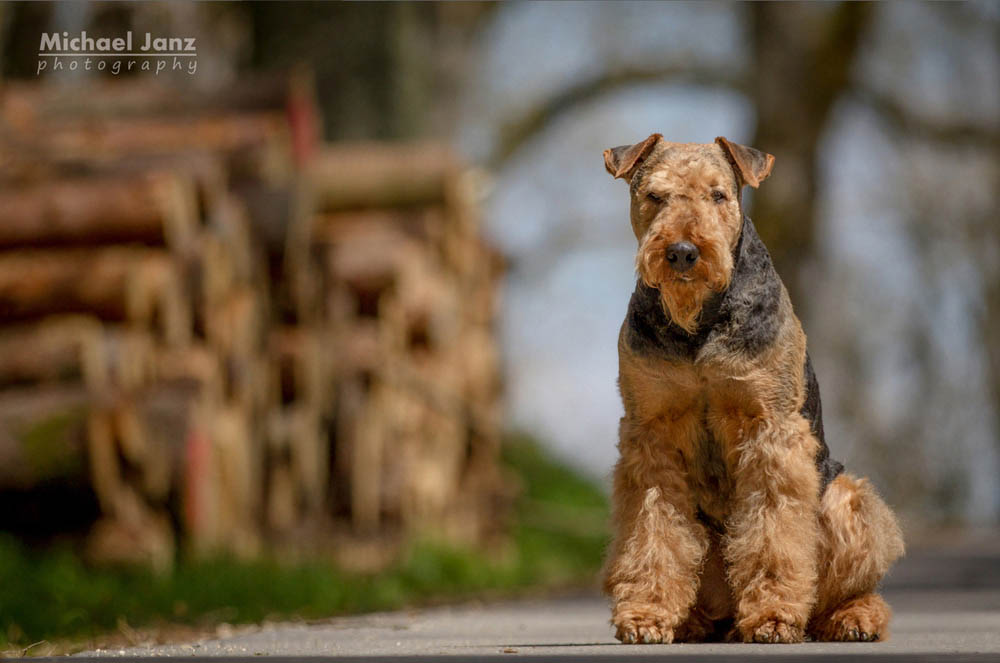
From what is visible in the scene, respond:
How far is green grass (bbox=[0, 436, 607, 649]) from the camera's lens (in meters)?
4.96

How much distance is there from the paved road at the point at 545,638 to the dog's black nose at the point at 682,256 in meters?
0.97

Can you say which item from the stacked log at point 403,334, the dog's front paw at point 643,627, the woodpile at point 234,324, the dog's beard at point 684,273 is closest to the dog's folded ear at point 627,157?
the dog's beard at point 684,273

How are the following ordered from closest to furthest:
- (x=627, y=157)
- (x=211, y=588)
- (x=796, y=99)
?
(x=627, y=157) → (x=211, y=588) → (x=796, y=99)

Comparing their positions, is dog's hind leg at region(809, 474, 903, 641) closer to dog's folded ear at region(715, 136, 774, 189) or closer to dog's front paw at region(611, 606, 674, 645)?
dog's front paw at region(611, 606, 674, 645)

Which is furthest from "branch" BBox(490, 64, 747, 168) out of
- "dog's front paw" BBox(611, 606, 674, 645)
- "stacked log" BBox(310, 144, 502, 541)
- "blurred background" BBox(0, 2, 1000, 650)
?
"dog's front paw" BBox(611, 606, 674, 645)

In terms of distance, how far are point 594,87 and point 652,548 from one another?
11930mm

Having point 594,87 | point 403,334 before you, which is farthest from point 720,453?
point 594,87

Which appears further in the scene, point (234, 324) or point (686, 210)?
point (234, 324)

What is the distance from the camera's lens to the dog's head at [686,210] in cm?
339

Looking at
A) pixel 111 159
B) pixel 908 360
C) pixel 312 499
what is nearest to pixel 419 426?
pixel 312 499

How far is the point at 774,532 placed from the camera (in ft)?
11.6

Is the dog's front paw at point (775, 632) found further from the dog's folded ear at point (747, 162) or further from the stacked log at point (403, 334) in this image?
the stacked log at point (403, 334)

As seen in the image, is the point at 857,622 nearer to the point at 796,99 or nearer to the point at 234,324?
the point at 234,324

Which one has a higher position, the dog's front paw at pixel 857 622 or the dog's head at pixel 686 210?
the dog's head at pixel 686 210
